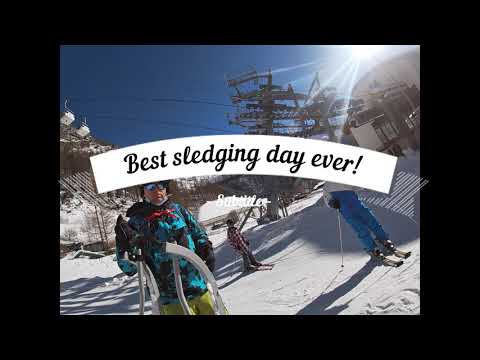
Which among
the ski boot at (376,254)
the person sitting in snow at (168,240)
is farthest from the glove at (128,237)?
the ski boot at (376,254)

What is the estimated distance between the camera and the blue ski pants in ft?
9.87

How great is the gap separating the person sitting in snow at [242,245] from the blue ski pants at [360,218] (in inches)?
38.5

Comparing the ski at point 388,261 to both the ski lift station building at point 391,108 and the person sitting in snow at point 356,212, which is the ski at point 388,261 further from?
the ski lift station building at point 391,108

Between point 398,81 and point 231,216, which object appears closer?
point 398,81

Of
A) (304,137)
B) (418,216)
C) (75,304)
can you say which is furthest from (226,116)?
(75,304)

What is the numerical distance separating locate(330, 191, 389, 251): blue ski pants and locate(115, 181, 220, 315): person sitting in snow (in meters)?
1.40

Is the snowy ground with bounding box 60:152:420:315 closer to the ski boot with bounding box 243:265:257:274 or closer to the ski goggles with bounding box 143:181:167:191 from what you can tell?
the ski boot with bounding box 243:265:257:274

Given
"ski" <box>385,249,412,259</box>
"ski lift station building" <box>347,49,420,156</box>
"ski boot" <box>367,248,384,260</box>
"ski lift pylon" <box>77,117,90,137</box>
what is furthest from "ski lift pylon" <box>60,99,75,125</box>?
"ski" <box>385,249,412,259</box>

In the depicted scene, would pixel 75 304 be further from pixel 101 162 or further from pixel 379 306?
pixel 379 306

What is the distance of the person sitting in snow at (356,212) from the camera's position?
300cm

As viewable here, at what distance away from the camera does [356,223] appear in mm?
3064
